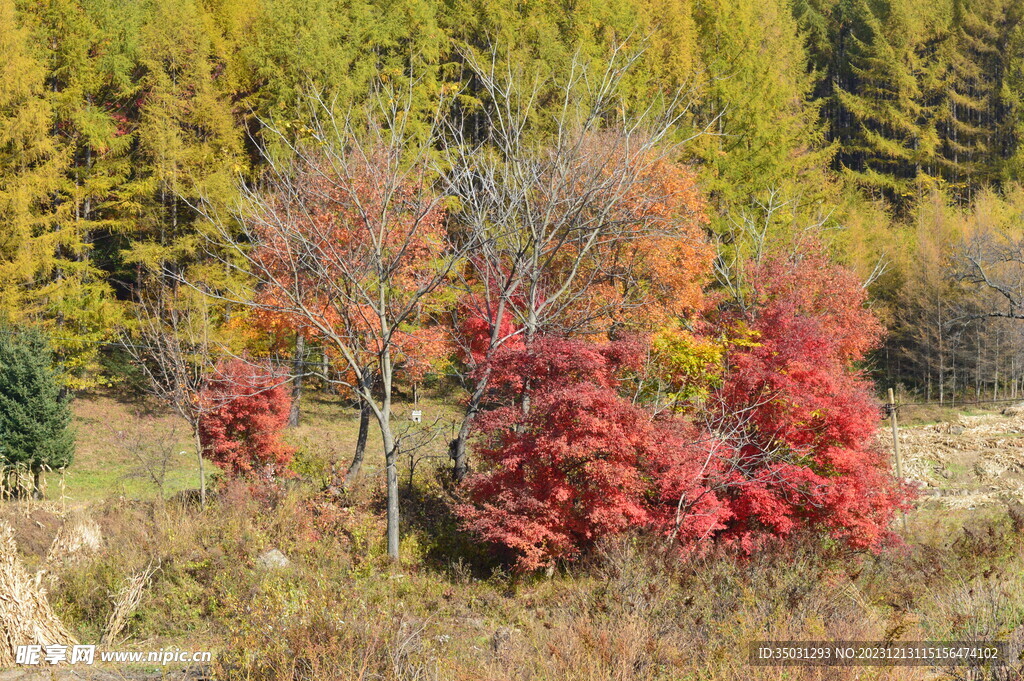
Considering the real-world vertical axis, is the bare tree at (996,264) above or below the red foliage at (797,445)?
below

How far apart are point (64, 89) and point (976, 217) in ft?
112

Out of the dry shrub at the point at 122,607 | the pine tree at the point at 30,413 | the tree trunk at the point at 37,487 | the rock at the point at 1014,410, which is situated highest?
the dry shrub at the point at 122,607

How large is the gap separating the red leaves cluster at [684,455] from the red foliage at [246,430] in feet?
15.1

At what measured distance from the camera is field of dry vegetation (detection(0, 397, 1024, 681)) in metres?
6.07

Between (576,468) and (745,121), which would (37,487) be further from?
(745,121)

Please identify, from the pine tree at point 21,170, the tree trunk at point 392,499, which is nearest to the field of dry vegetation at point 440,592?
the tree trunk at point 392,499

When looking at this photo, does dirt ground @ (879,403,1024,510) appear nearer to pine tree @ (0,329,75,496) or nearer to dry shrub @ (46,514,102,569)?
dry shrub @ (46,514,102,569)

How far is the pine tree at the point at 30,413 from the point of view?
61.3 feet

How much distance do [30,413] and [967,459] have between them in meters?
22.6

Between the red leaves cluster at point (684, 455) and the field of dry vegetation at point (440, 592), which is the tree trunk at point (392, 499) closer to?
the field of dry vegetation at point (440, 592)

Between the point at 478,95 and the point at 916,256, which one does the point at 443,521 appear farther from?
the point at 916,256

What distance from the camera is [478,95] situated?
3136 cm

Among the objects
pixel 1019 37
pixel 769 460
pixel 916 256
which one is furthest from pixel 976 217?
pixel 769 460

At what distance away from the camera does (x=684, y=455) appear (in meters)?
10.5
